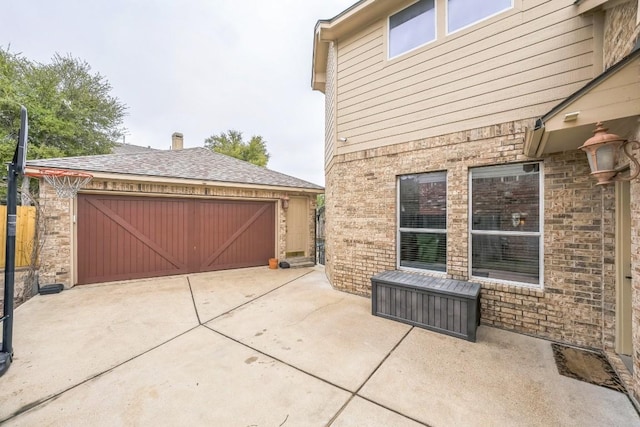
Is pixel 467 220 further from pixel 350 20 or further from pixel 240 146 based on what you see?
pixel 240 146

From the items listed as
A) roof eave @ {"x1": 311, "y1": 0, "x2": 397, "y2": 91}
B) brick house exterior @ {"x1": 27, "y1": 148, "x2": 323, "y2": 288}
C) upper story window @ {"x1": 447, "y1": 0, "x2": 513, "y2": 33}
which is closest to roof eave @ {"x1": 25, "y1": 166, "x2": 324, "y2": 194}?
brick house exterior @ {"x1": 27, "y1": 148, "x2": 323, "y2": 288}

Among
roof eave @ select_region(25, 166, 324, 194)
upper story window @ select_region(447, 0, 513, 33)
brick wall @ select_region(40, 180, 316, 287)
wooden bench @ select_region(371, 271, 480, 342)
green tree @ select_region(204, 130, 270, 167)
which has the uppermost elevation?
green tree @ select_region(204, 130, 270, 167)

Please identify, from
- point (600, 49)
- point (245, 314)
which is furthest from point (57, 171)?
point (600, 49)

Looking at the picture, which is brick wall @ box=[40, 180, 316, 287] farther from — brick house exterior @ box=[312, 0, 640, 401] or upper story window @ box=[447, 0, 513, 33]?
upper story window @ box=[447, 0, 513, 33]

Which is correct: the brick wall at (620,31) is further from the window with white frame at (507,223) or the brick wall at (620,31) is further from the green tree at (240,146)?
the green tree at (240,146)

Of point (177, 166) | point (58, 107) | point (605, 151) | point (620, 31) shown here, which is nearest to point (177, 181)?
point (177, 166)

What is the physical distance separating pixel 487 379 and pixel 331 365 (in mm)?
1616

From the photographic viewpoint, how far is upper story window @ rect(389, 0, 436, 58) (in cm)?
440

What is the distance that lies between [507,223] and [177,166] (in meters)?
8.19

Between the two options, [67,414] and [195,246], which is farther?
[195,246]

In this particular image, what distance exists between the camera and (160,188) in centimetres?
660

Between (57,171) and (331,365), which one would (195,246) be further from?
(331,365)

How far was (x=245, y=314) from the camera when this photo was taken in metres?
4.24

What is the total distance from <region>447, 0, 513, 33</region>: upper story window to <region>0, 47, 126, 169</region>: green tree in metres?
16.4
